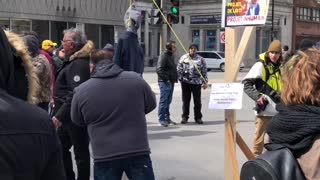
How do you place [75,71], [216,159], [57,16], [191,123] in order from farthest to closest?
1. [57,16]
2. [191,123]
3. [216,159]
4. [75,71]

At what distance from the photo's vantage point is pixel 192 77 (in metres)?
12.1

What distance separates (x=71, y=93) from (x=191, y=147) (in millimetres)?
3760

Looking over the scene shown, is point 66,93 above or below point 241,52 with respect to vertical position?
below

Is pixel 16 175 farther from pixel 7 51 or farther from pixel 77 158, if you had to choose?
pixel 77 158

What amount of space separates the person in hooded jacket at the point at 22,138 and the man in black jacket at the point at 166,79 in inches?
388

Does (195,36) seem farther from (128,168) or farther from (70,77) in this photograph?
(128,168)

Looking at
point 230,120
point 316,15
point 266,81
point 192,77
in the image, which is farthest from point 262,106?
point 316,15

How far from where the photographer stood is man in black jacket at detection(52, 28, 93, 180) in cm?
584

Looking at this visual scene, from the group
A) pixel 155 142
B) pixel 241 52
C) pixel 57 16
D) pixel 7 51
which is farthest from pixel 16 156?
pixel 57 16

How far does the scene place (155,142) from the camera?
9648 millimetres

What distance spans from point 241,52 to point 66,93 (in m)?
1.99

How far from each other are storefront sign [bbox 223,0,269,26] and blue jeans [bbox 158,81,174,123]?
6.48 meters

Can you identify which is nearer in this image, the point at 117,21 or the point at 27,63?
the point at 27,63

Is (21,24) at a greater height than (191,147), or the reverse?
(21,24)
